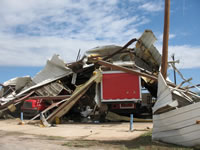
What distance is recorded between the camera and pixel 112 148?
7566mm

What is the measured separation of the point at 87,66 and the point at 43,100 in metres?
4.59

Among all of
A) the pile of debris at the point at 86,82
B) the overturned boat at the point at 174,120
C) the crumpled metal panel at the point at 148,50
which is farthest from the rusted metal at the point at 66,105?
the overturned boat at the point at 174,120

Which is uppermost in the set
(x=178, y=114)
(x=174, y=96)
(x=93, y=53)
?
(x=93, y=53)

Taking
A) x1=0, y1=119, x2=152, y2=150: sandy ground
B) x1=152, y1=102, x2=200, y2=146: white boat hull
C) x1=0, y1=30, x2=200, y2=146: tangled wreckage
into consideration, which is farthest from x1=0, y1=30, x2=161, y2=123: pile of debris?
x1=152, y1=102, x2=200, y2=146: white boat hull

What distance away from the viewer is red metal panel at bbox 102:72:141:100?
51.8ft

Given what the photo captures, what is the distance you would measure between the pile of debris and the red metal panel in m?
0.22

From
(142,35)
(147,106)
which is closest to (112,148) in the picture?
(142,35)

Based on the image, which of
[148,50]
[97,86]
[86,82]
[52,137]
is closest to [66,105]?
[86,82]

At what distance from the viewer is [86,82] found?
655 inches

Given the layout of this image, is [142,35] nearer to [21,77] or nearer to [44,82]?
[44,82]

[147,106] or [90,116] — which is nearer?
[90,116]

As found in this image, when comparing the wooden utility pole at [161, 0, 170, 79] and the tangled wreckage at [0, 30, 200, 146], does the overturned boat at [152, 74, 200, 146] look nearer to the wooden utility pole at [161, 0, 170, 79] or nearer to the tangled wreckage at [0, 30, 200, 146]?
the wooden utility pole at [161, 0, 170, 79]

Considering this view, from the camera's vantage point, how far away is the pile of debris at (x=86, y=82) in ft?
54.0

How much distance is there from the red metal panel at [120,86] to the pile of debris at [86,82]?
221mm
